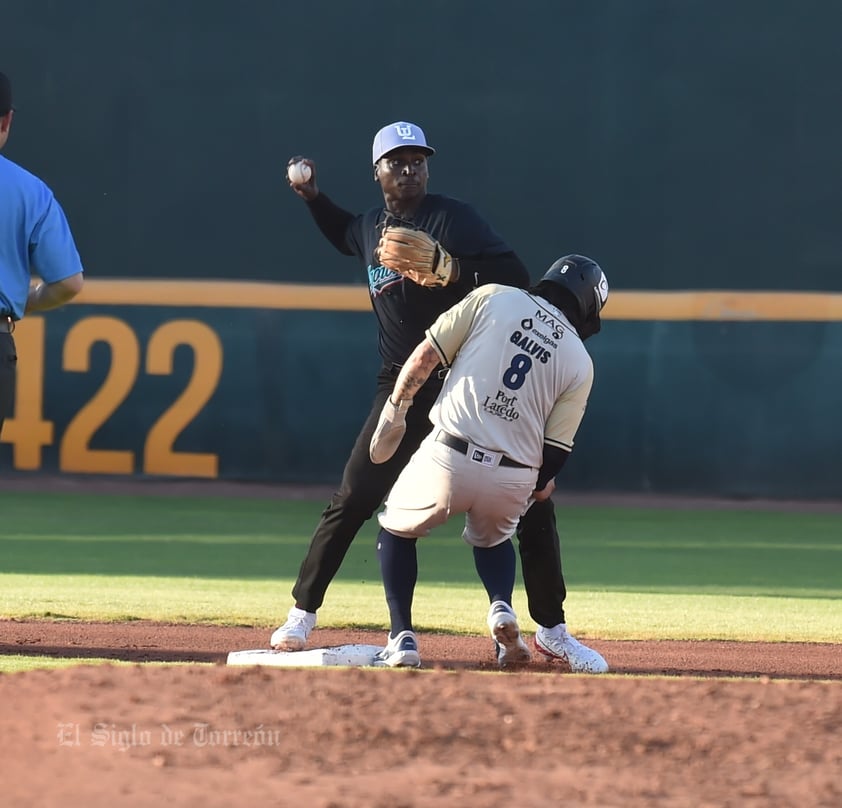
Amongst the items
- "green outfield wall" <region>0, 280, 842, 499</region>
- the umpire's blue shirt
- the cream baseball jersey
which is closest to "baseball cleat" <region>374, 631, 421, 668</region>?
the cream baseball jersey

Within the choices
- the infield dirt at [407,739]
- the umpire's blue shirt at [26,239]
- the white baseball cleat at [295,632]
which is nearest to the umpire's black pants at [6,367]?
the umpire's blue shirt at [26,239]

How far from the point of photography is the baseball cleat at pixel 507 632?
5.35 meters

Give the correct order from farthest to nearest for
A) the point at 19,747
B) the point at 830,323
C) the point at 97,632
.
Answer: the point at 830,323
the point at 97,632
the point at 19,747

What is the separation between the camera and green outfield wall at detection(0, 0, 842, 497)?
12836mm

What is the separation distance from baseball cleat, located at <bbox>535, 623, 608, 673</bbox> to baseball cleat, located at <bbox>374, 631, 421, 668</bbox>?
0.56 metres

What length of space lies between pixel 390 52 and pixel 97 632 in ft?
25.9

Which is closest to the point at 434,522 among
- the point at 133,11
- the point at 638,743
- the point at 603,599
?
the point at 638,743

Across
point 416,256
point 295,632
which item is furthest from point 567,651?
point 416,256

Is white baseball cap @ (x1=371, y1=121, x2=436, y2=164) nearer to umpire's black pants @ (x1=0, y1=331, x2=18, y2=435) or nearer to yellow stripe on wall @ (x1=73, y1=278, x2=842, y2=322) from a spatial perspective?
umpire's black pants @ (x1=0, y1=331, x2=18, y2=435)

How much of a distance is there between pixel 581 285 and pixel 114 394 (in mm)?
8135

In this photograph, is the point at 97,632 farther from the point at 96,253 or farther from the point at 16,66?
the point at 16,66

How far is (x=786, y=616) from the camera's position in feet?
24.8

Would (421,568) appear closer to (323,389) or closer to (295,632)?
(295,632)

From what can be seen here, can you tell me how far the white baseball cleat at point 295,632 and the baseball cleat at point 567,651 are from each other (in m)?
0.87
